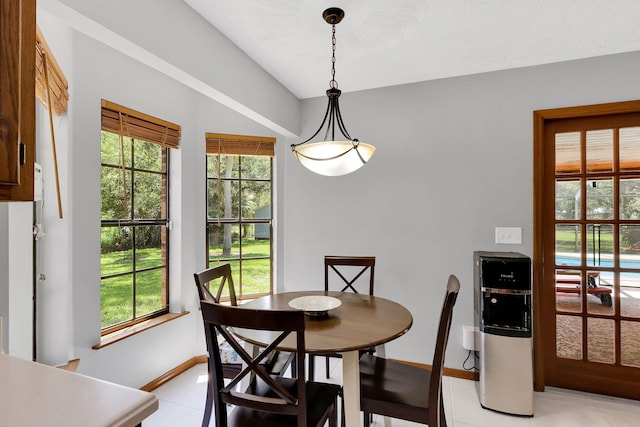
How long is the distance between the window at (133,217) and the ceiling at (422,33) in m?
0.99

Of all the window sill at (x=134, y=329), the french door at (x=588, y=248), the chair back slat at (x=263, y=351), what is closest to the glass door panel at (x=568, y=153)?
the french door at (x=588, y=248)

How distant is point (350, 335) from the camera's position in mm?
1532

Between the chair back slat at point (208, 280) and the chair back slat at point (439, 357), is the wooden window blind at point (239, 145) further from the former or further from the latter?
the chair back slat at point (439, 357)

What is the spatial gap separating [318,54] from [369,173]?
113cm

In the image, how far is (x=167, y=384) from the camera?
2.56 meters

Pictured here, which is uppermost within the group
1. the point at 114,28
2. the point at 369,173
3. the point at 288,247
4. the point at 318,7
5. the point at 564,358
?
the point at 318,7

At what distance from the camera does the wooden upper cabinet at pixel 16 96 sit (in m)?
0.75

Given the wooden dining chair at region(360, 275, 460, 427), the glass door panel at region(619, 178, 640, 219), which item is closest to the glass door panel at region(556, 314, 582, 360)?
the glass door panel at region(619, 178, 640, 219)

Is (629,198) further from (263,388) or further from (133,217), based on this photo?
(133,217)

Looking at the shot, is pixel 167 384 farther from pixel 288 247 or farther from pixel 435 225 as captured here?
pixel 435 225

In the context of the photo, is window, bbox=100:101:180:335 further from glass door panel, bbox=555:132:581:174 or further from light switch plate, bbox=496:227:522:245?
glass door panel, bbox=555:132:581:174

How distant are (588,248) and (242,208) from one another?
2924 millimetres

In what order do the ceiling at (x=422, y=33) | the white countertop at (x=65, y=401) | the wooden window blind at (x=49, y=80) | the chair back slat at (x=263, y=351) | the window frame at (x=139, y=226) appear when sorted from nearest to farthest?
the white countertop at (x=65, y=401) → the chair back slat at (x=263, y=351) → the wooden window blind at (x=49, y=80) → the ceiling at (x=422, y=33) → the window frame at (x=139, y=226)

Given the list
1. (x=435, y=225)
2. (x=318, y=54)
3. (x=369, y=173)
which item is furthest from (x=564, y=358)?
(x=318, y=54)
